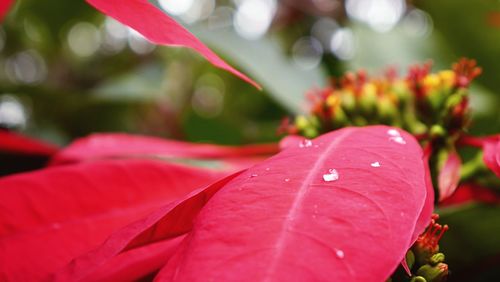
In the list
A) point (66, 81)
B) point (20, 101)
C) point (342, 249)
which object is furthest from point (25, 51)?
point (342, 249)

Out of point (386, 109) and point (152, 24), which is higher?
point (152, 24)

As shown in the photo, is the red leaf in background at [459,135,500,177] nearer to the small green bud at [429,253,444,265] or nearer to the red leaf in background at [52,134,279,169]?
the small green bud at [429,253,444,265]

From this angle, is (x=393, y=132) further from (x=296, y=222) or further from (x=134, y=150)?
(x=134, y=150)

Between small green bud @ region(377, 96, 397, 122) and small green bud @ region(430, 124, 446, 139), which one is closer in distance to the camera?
small green bud @ region(430, 124, 446, 139)

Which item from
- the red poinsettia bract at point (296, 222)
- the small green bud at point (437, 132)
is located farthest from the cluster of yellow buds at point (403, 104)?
the red poinsettia bract at point (296, 222)

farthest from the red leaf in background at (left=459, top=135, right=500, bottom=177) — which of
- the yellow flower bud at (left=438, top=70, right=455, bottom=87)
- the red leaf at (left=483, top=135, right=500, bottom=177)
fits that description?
the yellow flower bud at (left=438, top=70, right=455, bottom=87)

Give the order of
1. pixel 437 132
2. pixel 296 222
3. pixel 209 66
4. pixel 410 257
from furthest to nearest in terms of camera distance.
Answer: pixel 209 66 → pixel 437 132 → pixel 410 257 → pixel 296 222

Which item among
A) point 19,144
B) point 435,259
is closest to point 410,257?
point 435,259

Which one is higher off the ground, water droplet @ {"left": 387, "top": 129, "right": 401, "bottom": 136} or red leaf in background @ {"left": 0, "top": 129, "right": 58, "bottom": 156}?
water droplet @ {"left": 387, "top": 129, "right": 401, "bottom": 136}

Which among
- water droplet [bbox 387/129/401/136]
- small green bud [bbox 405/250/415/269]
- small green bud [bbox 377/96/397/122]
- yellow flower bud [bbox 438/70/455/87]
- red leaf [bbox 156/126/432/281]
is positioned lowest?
small green bud [bbox 377/96/397/122]
